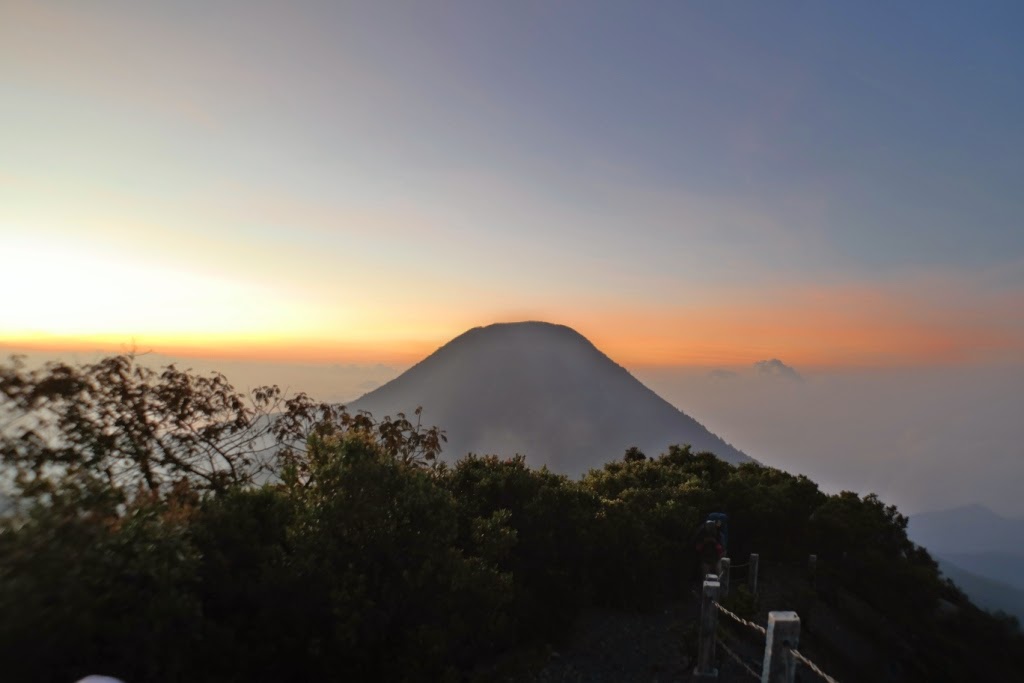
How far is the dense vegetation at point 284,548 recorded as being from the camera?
7906 mm

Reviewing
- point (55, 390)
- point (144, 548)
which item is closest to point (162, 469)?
point (55, 390)

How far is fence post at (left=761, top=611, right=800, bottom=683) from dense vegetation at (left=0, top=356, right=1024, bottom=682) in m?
6.30

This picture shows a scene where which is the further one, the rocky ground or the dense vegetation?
the rocky ground

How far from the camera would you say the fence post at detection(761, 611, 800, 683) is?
6160 mm

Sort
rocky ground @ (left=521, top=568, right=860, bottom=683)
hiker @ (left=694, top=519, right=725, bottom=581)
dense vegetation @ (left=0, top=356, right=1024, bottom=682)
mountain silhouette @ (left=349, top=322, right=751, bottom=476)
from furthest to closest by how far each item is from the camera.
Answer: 1. mountain silhouette @ (left=349, top=322, right=751, bottom=476)
2. hiker @ (left=694, top=519, right=725, bottom=581)
3. rocky ground @ (left=521, top=568, right=860, bottom=683)
4. dense vegetation @ (left=0, top=356, right=1024, bottom=682)

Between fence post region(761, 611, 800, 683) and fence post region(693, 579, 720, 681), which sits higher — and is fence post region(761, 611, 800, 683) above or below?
above

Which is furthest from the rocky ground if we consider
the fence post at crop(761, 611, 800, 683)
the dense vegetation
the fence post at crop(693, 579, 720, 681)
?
the fence post at crop(761, 611, 800, 683)

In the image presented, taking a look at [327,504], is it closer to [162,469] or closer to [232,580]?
[232,580]

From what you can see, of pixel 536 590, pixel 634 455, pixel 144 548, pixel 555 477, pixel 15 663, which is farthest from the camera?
pixel 634 455

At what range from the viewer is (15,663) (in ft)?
22.9

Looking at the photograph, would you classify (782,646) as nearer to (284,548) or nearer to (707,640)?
(707,640)

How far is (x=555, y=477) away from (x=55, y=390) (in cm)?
1255

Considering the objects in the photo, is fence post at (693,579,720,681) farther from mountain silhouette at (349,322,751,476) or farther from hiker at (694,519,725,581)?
mountain silhouette at (349,322,751,476)

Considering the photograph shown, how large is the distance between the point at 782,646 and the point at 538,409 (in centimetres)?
16679
